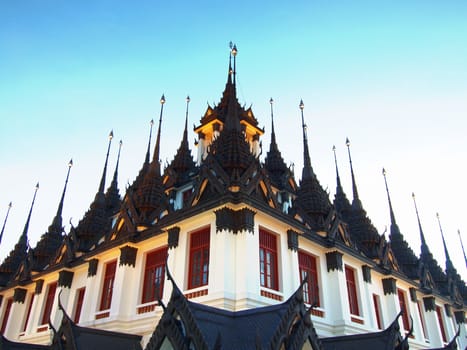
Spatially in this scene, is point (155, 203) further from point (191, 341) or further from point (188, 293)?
point (191, 341)

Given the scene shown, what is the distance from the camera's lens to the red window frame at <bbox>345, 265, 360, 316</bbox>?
19.9 meters

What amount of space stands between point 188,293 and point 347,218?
14.7 metres

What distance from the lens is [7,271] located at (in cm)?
3031

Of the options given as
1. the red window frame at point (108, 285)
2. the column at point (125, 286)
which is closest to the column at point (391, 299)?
the column at point (125, 286)

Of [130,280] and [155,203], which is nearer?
[130,280]

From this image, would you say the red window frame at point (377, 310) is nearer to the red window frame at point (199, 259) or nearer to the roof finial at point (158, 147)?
the red window frame at point (199, 259)

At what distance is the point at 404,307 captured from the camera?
985 inches

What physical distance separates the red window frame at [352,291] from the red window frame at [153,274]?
873 cm

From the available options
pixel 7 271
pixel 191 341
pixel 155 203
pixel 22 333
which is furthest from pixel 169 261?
pixel 7 271

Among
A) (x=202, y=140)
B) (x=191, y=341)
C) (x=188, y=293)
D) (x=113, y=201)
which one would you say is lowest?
(x=191, y=341)

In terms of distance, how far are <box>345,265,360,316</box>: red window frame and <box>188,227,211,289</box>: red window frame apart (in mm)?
7898

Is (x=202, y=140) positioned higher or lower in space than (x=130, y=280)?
higher

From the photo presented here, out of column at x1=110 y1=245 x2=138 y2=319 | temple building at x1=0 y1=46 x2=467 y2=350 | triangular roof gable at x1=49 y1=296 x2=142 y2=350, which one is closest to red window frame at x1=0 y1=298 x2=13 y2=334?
temple building at x1=0 y1=46 x2=467 y2=350

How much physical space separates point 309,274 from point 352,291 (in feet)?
11.0
